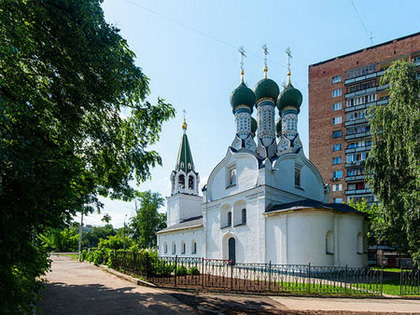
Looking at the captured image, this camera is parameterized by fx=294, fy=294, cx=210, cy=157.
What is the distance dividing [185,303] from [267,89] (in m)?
22.9

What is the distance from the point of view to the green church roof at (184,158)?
3409cm

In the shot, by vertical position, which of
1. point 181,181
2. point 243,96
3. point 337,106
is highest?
point 337,106

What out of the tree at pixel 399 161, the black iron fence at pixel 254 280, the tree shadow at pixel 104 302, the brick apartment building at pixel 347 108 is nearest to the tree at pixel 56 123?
the tree shadow at pixel 104 302

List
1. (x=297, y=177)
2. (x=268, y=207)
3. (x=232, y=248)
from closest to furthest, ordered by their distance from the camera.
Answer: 1. (x=268, y=207)
2. (x=232, y=248)
3. (x=297, y=177)

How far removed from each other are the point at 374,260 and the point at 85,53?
3772cm

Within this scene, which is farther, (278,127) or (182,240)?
(278,127)

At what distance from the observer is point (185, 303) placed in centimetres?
832

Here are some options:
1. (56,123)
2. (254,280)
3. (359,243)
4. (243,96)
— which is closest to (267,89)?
(243,96)

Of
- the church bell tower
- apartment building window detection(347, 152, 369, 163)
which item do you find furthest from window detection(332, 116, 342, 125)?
the church bell tower

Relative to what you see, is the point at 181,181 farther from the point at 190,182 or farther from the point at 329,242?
the point at 329,242

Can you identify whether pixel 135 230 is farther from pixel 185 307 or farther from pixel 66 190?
pixel 66 190

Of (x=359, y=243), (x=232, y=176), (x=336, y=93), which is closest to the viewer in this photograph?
(x=359, y=243)

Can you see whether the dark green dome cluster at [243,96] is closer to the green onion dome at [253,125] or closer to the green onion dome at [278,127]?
the green onion dome at [253,125]

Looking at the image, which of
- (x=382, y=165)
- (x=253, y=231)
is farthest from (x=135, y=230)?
(x=382, y=165)
